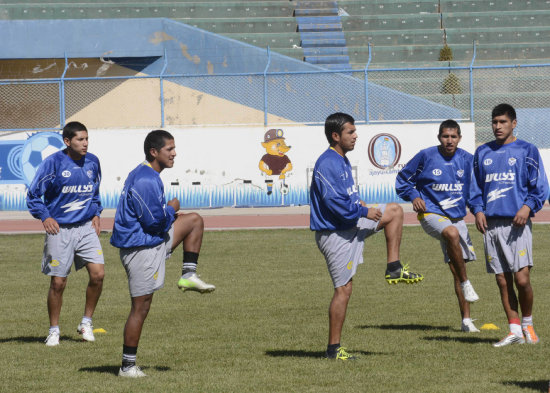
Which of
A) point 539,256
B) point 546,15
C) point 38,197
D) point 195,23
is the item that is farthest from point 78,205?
point 546,15

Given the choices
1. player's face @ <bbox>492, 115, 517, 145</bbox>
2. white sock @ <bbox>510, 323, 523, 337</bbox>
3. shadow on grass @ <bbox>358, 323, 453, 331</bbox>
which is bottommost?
shadow on grass @ <bbox>358, 323, 453, 331</bbox>

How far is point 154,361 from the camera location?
8.57m

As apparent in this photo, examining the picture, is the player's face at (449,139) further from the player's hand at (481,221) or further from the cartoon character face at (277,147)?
the cartoon character face at (277,147)

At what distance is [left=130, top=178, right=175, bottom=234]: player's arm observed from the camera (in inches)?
296

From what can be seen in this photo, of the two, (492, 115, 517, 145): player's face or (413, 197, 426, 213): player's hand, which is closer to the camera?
(492, 115, 517, 145): player's face

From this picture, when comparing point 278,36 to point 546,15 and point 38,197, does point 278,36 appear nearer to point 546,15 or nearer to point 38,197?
point 546,15

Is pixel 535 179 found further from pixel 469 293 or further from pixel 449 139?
pixel 469 293

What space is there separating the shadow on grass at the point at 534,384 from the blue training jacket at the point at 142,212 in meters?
2.99

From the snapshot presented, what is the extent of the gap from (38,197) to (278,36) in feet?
88.4

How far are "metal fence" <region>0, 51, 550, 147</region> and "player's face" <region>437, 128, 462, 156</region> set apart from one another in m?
16.6

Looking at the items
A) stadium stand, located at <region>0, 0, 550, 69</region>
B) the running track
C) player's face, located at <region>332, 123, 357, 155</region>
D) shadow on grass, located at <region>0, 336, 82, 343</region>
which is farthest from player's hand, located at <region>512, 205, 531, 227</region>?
stadium stand, located at <region>0, 0, 550, 69</region>

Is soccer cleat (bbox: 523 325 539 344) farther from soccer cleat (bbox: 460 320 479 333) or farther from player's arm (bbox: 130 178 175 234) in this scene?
player's arm (bbox: 130 178 175 234)

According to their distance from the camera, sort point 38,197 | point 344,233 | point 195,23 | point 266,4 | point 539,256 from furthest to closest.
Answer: point 266,4, point 195,23, point 539,256, point 38,197, point 344,233

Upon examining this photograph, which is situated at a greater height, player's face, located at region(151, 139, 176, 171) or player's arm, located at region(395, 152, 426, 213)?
player's face, located at region(151, 139, 176, 171)
